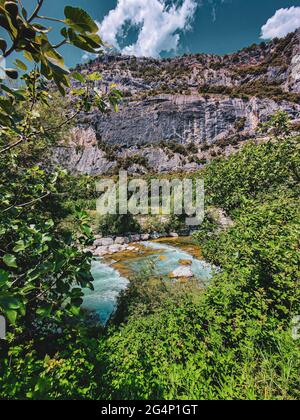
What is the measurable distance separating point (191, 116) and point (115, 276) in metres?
71.8

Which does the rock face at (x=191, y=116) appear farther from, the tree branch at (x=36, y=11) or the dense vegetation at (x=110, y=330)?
the tree branch at (x=36, y=11)

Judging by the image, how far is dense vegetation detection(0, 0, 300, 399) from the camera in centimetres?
110

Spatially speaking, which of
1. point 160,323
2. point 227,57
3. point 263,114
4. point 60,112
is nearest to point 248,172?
point 160,323

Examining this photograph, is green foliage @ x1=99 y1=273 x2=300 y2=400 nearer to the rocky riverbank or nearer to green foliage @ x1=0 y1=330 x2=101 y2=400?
green foliage @ x1=0 y1=330 x2=101 y2=400

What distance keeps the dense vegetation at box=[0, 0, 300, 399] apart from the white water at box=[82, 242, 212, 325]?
171 cm

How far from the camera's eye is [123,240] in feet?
63.0

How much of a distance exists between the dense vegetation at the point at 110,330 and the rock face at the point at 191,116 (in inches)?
2446

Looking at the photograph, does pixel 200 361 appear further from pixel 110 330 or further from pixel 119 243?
pixel 119 243

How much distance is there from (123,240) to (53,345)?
14865 millimetres

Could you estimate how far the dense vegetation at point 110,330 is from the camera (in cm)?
110

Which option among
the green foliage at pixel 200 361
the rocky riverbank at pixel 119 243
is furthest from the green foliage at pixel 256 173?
the rocky riverbank at pixel 119 243

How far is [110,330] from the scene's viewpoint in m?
4.03

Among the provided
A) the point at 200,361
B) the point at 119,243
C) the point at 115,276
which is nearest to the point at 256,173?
the point at 200,361

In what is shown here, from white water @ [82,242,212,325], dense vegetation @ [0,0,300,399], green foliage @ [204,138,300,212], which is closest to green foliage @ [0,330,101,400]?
dense vegetation @ [0,0,300,399]
